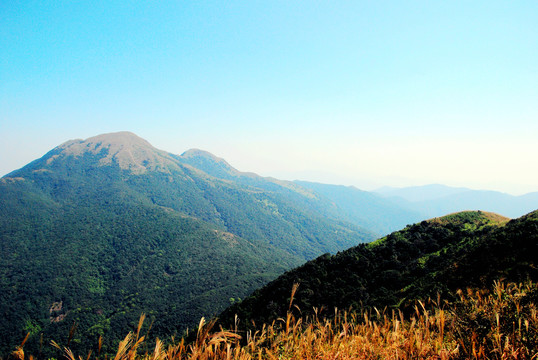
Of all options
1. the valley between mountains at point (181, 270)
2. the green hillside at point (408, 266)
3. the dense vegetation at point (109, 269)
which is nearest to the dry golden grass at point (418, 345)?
the valley between mountains at point (181, 270)

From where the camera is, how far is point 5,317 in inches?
3834

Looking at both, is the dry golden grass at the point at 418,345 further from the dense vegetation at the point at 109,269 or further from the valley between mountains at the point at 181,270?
the dense vegetation at the point at 109,269

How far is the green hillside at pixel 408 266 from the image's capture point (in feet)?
69.1

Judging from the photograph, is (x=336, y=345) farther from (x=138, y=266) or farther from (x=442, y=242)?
(x=138, y=266)

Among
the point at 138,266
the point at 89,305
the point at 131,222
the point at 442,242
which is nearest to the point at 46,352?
the point at 89,305

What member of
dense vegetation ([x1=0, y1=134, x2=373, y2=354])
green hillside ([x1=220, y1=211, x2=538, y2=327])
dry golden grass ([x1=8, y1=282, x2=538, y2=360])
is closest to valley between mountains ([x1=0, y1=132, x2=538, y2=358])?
green hillside ([x1=220, y1=211, x2=538, y2=327])

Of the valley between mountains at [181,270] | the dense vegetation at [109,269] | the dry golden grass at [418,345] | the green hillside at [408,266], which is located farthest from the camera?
the dense vegetation at [109,269]

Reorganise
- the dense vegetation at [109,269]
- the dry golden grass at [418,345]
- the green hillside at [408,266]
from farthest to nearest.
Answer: the dense vegetation at [109,269] → the green hillside at [408,266] → the dry golden grass at [418,345]

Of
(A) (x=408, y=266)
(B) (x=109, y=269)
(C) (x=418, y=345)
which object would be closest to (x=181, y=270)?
(B) (x=109, y=269)

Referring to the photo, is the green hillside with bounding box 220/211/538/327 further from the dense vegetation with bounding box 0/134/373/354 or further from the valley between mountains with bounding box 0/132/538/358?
the dense vegetation with bounding box 0/134/373/354

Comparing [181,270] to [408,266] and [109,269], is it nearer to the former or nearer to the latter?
[109,269]

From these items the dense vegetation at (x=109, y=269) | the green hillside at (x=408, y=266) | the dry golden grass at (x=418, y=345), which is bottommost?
the dense vegetation at (x=109, y=269)

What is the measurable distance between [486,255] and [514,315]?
24142 mm

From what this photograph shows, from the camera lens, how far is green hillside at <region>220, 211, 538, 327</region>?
21062 mm
